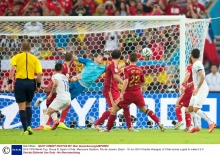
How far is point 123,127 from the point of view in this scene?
64.5ft

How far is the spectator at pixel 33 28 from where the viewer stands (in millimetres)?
19922

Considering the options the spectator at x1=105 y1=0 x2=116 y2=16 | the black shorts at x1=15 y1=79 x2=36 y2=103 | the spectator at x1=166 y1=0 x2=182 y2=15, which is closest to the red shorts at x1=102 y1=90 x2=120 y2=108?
the black shorts at x1=15 y1=79 x2=36 y2=103

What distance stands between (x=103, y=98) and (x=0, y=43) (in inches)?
118

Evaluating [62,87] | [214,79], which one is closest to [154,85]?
[214,79]

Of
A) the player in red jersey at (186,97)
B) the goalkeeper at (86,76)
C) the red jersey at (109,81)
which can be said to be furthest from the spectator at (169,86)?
the red jersey at (109,81)

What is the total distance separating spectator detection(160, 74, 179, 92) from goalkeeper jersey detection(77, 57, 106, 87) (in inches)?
78.2

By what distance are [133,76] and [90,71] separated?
179 centimetres

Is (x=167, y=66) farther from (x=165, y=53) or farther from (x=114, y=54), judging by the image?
(x=114, y=54)

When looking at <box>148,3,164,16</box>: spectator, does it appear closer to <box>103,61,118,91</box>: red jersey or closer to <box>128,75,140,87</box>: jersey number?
<box>103,61,118,91</box>: red jersey

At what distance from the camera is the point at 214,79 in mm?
21453

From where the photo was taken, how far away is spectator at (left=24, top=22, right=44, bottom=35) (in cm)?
1992

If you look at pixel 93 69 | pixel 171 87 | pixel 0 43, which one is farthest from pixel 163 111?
pixel 0 43

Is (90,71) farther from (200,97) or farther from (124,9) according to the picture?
(124,9)

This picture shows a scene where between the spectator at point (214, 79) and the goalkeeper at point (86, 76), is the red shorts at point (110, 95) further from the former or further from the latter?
the spectator at point (214, 79)
